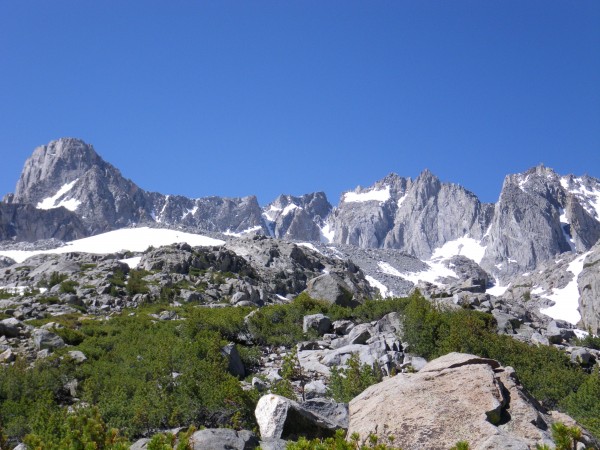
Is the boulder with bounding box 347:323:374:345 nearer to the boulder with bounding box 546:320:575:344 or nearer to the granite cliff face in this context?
the boulder with bounding box 546:320:575:344

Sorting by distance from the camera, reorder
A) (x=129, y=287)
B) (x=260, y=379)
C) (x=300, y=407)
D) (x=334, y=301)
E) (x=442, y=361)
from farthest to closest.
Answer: (x=129, y=287) < (x=334, y=301) < (x=260, y=379) < (x=442, y=361) < (x=300, y=407)

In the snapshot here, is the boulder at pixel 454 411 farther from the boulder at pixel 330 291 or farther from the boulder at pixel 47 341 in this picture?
the boulder at pixel 330 291

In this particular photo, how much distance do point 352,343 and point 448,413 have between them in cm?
1099

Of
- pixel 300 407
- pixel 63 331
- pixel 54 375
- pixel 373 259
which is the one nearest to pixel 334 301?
pixel 63 331

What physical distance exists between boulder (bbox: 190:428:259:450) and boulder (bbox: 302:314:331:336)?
14489 millimetres

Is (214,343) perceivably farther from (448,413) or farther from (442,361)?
(448,413)

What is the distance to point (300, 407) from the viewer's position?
10.7 meters

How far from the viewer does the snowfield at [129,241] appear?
120 m

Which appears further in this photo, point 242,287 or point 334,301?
point 242,287

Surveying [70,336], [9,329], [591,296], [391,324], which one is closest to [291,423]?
[391,324]

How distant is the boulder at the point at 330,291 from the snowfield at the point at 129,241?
84.0m

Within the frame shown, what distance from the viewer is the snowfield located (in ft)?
395

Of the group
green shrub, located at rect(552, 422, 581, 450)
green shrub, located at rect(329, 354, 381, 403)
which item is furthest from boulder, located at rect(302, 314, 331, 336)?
green shrub, located at rect(552, 422, 581, 450)

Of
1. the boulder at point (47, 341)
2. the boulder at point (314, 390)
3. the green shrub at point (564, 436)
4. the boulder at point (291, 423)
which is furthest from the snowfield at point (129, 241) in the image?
the green shrub at point (564, 436)
